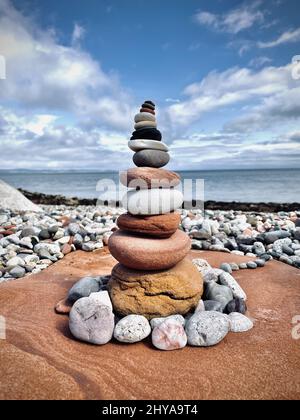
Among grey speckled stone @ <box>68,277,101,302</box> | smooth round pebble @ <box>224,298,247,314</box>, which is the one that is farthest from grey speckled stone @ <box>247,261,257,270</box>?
grey speckled stone @ <box>68,277,101,302</box>

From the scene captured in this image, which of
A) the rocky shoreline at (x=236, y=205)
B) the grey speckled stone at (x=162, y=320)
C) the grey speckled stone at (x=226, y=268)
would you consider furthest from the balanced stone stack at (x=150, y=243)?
the rocky shoreline at (x=236, y=205)

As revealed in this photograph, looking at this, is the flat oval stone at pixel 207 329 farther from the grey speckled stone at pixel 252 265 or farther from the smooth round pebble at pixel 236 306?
the grey speckled stone at pixel 252 265

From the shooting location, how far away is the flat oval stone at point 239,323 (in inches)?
133

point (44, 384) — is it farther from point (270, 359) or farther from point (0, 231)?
point (0, 231)

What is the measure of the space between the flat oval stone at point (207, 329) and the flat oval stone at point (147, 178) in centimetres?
173

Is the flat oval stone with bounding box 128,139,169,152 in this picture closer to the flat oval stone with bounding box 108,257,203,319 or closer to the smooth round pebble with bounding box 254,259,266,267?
the flat oval stone with bounding box 108,257,203,319

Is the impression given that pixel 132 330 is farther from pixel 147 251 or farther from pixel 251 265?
pixel 251 265

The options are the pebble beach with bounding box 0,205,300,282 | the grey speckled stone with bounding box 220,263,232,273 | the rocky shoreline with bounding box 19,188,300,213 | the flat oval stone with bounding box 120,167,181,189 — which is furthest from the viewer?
the rocky shoreline with bounding box 19,188,300,213

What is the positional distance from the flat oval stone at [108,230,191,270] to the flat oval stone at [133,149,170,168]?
1.02 m

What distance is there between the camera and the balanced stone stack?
11.7 feet

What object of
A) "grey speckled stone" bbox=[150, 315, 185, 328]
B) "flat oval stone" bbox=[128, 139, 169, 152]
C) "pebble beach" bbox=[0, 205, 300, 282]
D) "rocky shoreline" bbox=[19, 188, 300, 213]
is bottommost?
"grey speckled stone" bbox=[150, 315, 185, 328]

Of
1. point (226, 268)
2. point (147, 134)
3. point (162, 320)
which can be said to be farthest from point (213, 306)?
point (147, 134)

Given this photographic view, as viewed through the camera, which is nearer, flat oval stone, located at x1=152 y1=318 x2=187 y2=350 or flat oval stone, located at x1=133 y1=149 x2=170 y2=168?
flat oval stone, located at x1=152 y1=318 x2=187 y2=350

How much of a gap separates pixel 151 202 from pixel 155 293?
1.14 meters
